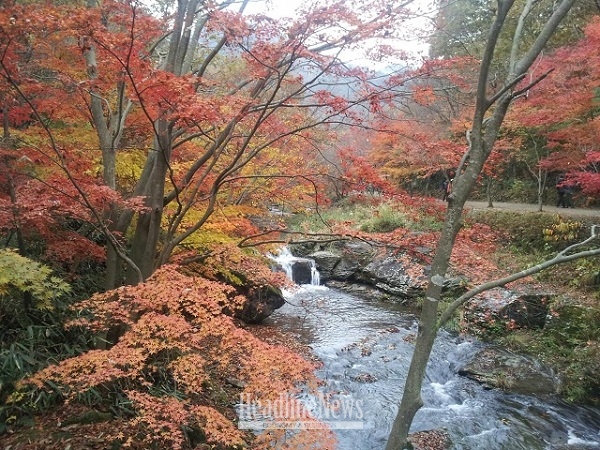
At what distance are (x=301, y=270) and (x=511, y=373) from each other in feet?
29.3

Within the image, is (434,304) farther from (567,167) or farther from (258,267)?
(567,167)

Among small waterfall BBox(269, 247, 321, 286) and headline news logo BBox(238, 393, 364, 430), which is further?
small waterfall BBox(269, 247, 321, 286)

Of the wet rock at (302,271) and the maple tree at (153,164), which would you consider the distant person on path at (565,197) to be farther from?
the maple tree at (153,164)

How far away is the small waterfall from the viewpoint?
16.0 metres

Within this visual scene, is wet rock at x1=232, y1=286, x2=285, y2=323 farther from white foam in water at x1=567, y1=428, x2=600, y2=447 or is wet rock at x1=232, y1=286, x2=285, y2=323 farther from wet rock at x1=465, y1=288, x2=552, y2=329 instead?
white foam in water at x1=567, y1=428, x2=600, y2=447

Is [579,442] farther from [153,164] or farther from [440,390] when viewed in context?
[153,164]

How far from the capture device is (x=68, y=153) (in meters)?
6.44

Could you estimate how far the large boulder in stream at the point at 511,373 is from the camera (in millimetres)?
8328

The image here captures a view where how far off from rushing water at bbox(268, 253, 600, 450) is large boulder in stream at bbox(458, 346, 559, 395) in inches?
8.0


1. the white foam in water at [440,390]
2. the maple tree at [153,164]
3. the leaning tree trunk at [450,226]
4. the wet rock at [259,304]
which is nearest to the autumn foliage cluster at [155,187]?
the maple tree at [153,164]

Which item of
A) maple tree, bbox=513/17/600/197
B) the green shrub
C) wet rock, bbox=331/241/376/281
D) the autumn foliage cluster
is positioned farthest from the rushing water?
the green shrub

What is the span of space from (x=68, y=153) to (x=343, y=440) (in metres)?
6.45

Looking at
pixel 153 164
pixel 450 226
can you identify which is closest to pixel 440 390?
pixel 450 226

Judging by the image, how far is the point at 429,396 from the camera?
8.13 metres
